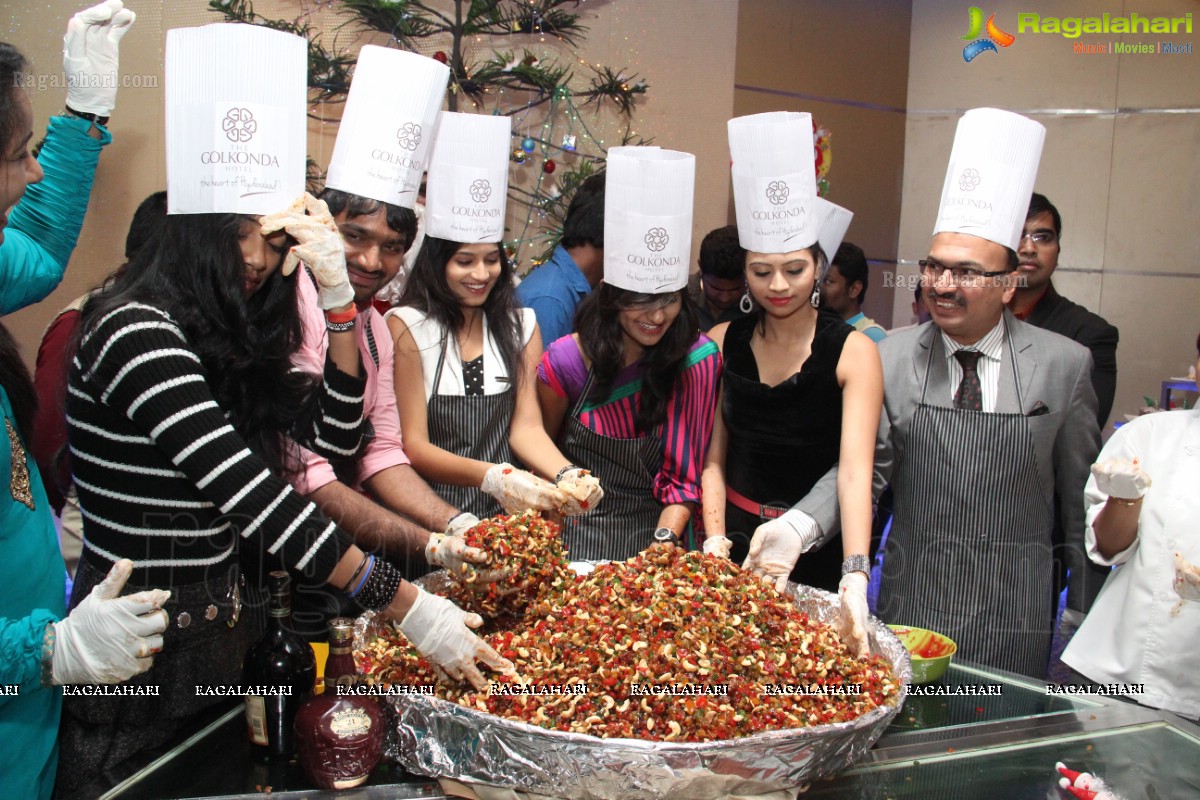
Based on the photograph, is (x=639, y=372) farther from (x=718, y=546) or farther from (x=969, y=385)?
(x=969, y=385)

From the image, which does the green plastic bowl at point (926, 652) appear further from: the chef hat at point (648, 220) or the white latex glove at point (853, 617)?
the chef hat at point (648, 220)

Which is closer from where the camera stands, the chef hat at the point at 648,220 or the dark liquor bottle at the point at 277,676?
the dark liquor bottle at the point at 277,676

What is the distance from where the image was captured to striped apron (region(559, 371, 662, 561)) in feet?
7.74

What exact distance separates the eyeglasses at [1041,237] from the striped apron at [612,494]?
5.70ft

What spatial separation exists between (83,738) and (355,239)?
1107 millimetres

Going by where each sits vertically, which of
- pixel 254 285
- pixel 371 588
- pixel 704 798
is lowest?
pixel 704 798

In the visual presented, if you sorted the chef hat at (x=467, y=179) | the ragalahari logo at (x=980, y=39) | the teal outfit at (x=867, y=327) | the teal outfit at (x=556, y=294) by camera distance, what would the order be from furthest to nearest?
the ragalahari logo at (x=980, y=39), the teal outfit at (x=867, y=327), the teal outfit at (x=556, y=294), the chef hat at (x=467, y=179)

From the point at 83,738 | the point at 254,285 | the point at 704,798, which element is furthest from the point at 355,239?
the point at 704,798

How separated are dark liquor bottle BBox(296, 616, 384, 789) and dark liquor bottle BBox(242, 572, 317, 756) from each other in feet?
0.21

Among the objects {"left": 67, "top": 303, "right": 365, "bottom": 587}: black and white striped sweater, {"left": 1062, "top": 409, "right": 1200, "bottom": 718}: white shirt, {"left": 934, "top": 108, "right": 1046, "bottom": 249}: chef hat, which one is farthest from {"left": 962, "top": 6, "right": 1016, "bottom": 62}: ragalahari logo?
{"left": 67, "top": 303, "right": 365, "bottom": 587}: black and white striped sweater

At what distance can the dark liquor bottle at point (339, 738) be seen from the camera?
1303 mm

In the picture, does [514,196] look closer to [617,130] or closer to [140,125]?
[617,130]

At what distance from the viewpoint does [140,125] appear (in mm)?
3990

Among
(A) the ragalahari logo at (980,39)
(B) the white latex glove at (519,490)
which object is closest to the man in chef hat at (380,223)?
(B) the white latex glove at (519,490)
